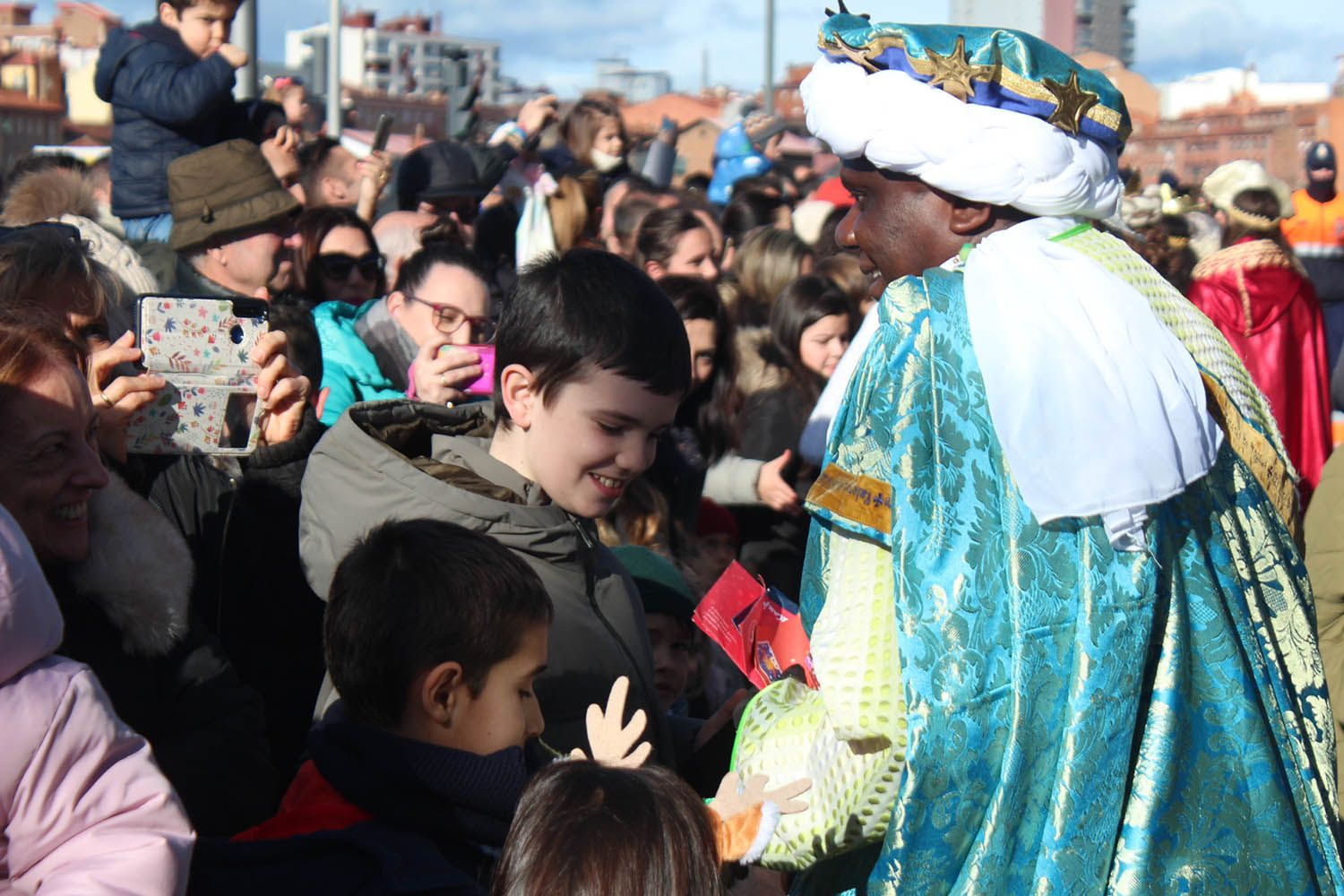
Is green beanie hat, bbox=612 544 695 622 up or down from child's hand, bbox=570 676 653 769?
A: down

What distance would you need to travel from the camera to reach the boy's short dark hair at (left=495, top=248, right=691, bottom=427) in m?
2.63

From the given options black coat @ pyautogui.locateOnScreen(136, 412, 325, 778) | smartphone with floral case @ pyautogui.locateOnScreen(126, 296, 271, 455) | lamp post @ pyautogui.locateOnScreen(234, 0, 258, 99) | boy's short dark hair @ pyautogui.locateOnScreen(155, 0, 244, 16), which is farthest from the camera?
lamp post @ pyautogui.locateOnScreen(234, 0, 258, 99)

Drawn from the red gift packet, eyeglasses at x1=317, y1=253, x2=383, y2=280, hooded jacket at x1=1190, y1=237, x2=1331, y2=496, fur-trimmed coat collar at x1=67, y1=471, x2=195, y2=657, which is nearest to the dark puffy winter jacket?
eyeglasses at x1=317, y1=253, x2=383, y2=280

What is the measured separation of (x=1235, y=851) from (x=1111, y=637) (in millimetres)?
340

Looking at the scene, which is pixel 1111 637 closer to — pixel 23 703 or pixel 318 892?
pixel 318 892

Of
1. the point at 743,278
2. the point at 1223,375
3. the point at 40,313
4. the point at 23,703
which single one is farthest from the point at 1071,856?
the point at 743,278

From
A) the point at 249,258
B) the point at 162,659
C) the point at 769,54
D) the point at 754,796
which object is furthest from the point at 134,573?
the point at 769,54

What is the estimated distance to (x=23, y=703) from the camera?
181 centimetres

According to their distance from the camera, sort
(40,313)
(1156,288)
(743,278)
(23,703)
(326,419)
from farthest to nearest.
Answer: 1. (743,278)
2. (326,419)
3. (40,313)
4. (1156,288)
5. (23,703)

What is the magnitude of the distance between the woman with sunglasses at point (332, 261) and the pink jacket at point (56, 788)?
150 inches

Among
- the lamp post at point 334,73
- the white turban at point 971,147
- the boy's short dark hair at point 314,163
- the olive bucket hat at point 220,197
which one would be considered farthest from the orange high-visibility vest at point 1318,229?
the white turban at point 971,147

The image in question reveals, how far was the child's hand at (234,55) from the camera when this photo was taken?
217 inches

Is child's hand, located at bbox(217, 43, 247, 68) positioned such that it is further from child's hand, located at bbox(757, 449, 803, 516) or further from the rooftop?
the rooftop

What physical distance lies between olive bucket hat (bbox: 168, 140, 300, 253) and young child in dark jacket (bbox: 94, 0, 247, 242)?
1072 mm
